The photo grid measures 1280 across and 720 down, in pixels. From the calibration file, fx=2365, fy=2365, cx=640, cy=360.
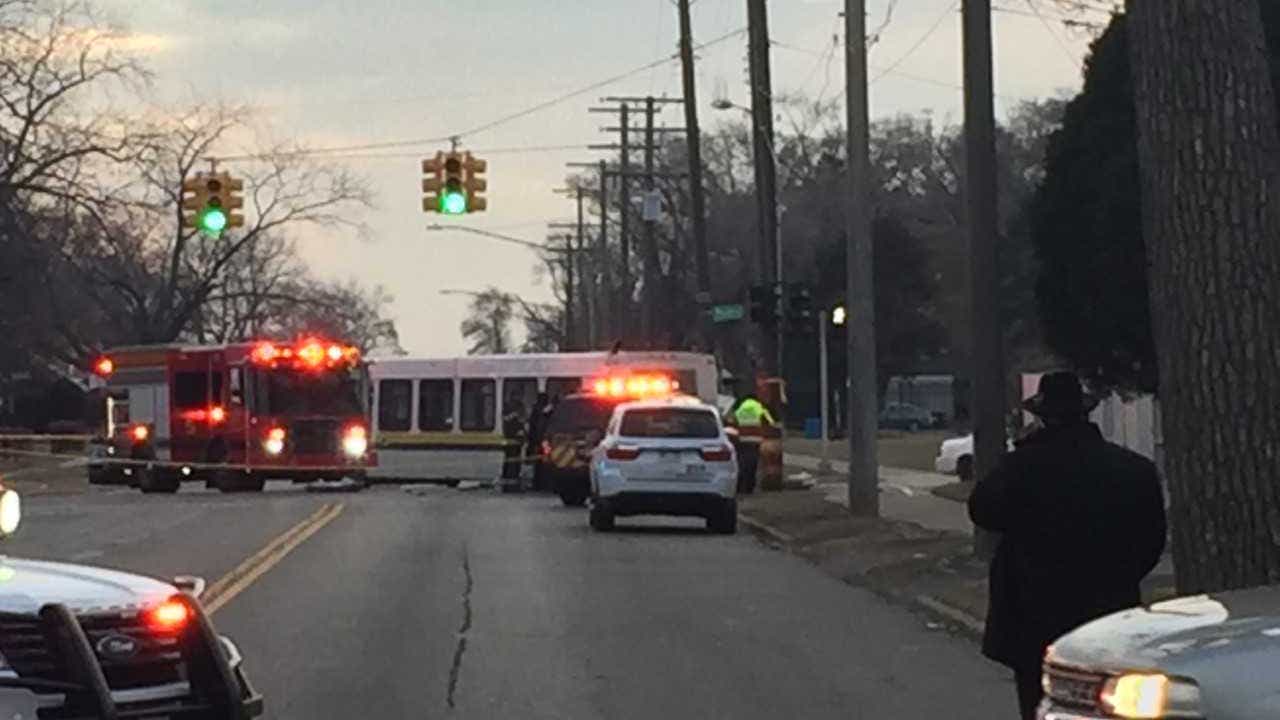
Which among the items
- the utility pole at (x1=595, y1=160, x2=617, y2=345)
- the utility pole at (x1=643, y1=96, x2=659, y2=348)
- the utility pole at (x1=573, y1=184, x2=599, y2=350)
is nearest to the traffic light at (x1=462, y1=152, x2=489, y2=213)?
the utility pole at (x1=643, y1=96, x2=659, y2=348)

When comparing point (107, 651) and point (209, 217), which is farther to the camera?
point (209, 217)

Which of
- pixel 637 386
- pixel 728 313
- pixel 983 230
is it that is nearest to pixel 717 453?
pixel 983 230

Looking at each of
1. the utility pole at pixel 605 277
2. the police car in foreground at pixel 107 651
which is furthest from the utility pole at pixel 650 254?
the police car in foreground at pixel 107 651

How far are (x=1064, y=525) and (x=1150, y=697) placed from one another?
3427mm

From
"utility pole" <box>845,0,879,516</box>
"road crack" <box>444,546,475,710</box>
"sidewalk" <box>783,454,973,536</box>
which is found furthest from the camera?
"sidewalk" <box>783,454,973,536</box>

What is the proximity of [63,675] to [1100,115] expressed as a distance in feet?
71.5

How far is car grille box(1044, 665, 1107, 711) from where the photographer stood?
633cm

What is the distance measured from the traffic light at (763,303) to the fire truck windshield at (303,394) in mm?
9485

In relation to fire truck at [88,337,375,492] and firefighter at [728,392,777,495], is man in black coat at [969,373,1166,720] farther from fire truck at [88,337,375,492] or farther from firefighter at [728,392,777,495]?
fire truck at [88,337,375,492]

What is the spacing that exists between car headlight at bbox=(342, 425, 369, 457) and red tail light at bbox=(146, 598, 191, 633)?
3765 centimetres

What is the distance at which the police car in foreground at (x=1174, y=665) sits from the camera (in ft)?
19.2

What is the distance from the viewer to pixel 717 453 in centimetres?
2884

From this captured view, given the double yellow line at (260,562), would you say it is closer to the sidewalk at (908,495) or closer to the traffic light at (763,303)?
the sidewalk at (908,495)

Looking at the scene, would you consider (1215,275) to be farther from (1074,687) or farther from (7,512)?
(7,512)
